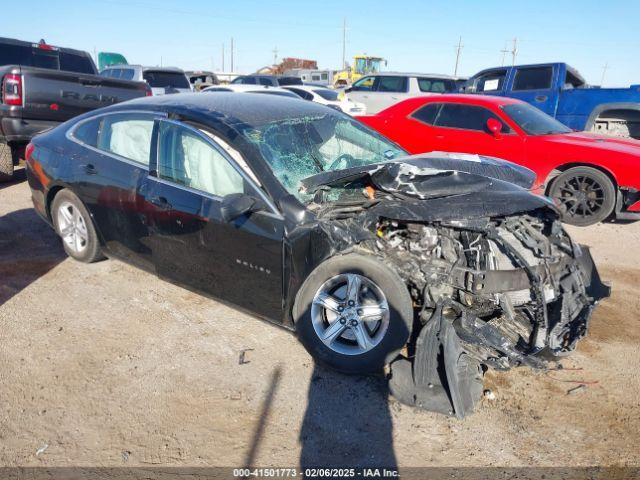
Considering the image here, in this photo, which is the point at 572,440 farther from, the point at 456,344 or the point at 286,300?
the point at 286,300

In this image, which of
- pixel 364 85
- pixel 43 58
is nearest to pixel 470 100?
pixel 43 58

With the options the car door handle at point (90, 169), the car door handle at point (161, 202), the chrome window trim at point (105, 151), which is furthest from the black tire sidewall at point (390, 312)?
the car door handle at point (90, 169)

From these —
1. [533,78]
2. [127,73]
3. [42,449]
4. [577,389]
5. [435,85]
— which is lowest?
[42,449]

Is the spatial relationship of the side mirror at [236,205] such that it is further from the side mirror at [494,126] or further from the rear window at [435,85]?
the rear window at [435,85]

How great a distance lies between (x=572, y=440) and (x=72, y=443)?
2.65 meters

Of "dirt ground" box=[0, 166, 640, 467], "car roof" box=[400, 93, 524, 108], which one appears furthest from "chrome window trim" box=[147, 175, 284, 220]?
"car roof" box=[400, 93, 524, 108]

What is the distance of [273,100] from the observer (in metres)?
A: 4.36

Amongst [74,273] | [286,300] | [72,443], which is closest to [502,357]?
[286,300]

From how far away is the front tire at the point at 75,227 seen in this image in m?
4.46

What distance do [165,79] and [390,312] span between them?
1393cm

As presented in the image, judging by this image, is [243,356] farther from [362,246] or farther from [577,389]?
[577,389]

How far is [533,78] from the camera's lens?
10773 millimetres

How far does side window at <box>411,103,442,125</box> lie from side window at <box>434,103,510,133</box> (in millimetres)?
69

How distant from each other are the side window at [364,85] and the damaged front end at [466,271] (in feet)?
39.0
